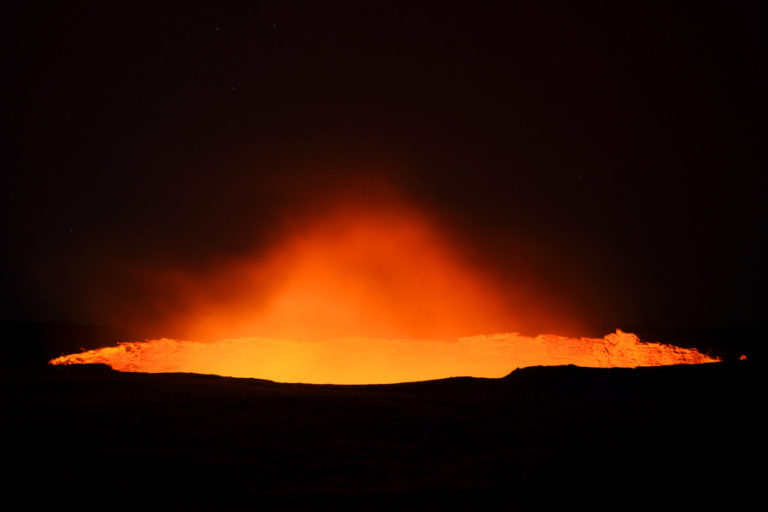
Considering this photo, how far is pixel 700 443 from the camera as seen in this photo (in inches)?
219

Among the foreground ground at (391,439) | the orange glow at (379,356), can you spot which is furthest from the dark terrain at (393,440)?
the orange glow at (379,356)

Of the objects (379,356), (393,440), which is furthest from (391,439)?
(379,356)

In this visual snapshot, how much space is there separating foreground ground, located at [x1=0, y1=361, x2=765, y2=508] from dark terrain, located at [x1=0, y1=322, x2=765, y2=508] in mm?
24

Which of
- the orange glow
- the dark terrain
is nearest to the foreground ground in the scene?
the dark terrain

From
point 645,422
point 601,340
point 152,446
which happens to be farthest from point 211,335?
point 645,422

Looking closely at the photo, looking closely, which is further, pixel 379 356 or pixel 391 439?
pixel 379 356

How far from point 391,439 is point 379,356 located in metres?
13.9

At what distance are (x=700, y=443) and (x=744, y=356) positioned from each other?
11.6 metres

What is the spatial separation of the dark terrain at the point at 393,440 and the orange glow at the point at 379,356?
773 cm

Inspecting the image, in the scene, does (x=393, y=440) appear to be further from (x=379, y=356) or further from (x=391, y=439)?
(x=379, y=356)

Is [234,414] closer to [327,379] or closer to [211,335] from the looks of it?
[327,379]

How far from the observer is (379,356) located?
65.8 feet

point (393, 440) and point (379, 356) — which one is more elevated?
point (379, 356)

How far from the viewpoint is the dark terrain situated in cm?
433
